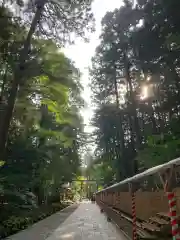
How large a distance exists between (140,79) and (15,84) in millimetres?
12818

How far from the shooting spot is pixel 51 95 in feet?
42.9

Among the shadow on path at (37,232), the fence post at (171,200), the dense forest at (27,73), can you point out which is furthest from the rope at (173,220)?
the dense forest at (27,73)

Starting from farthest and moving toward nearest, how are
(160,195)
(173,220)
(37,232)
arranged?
(37,232)
(160,195)
(173,220)

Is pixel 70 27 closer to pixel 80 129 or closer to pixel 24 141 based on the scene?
pixel 24 141

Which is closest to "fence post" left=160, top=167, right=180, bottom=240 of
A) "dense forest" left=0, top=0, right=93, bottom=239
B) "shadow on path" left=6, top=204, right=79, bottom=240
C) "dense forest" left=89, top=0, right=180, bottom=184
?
"shadow on path" left=6, top=204, right=79, bottom=240

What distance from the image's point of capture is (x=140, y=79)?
2220 cm

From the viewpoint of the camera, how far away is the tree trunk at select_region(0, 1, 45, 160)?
11718mm

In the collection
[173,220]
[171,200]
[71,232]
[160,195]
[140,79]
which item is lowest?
[71,232]

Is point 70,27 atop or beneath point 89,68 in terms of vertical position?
beneath

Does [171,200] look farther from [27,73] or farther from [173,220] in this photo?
[27,73]

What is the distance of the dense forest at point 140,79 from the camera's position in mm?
16234

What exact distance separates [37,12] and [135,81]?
13.5 meters

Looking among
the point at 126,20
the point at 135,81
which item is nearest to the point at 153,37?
the point at 126,20

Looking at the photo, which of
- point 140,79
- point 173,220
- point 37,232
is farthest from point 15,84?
point 140,79
